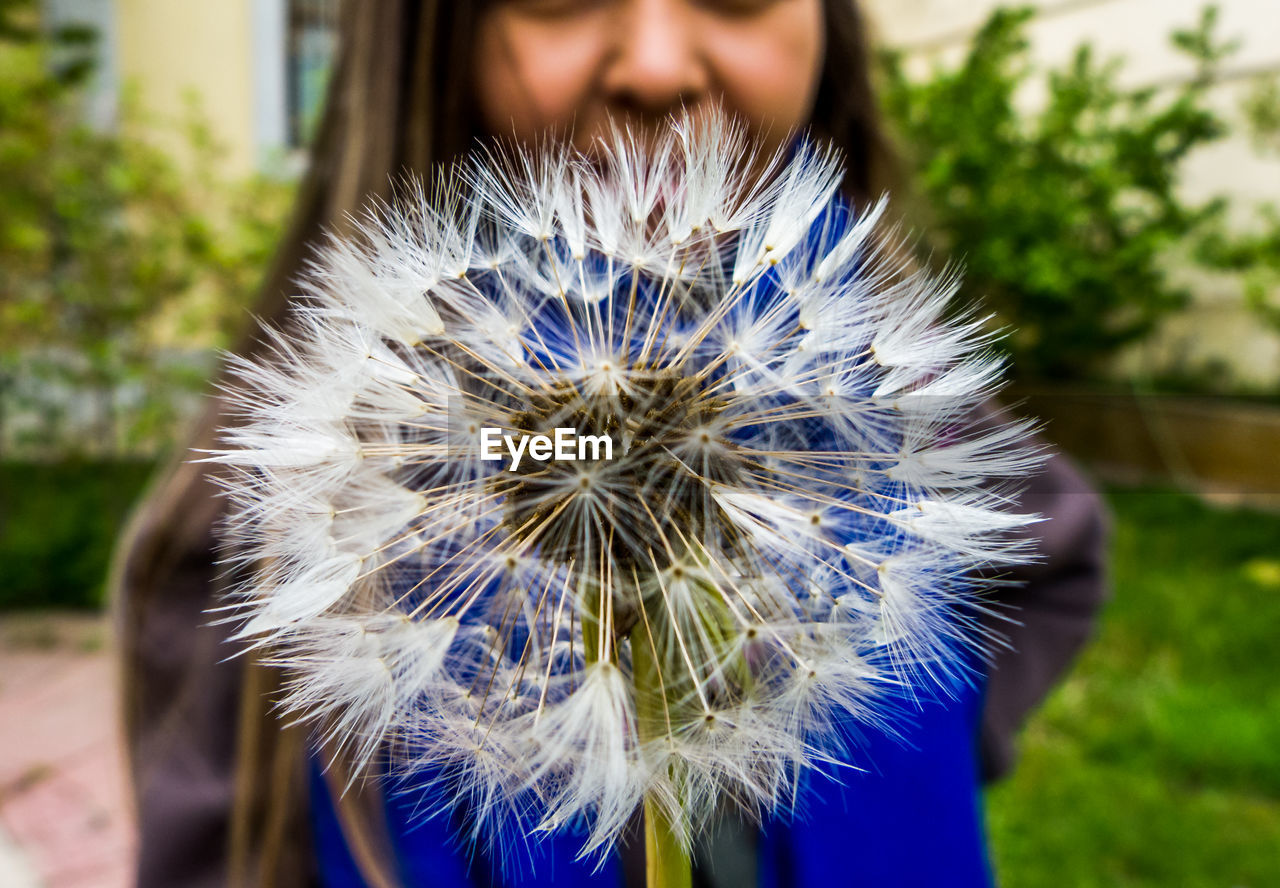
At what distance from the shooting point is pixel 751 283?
66cm

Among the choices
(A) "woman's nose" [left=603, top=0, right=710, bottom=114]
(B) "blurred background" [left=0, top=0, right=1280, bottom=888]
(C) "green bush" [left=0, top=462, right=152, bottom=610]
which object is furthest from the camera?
(C) "green bush" [left=0, top=462, right=152, bottom=610]

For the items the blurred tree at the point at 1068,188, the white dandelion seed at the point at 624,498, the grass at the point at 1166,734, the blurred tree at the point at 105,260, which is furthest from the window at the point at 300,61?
the white dandelion seed at the point at 624,498

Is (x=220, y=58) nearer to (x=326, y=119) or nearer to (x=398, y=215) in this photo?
(x=326, y=119)

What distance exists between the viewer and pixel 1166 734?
11.4 feet

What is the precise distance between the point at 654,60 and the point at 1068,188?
15.3 ft

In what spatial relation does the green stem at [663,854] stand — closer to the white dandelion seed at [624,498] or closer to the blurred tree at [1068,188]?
the white dandelion seed at [624,498]

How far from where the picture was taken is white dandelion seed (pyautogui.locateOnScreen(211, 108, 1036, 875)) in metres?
0.54

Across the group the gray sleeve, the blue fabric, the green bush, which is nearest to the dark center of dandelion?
the blue fabric

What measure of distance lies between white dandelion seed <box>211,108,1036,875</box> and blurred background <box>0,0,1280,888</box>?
2767mm

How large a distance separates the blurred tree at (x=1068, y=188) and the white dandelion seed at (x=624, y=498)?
3704 mm

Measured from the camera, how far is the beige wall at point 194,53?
26.0 feet

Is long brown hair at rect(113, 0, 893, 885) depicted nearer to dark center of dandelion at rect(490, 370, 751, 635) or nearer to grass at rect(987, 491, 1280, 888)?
dark center of dandelion at rect(490, 370, 751, 635)

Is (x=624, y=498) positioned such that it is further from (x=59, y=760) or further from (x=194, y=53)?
(x=194, y=53)

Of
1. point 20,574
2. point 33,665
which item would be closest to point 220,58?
point 20,574
